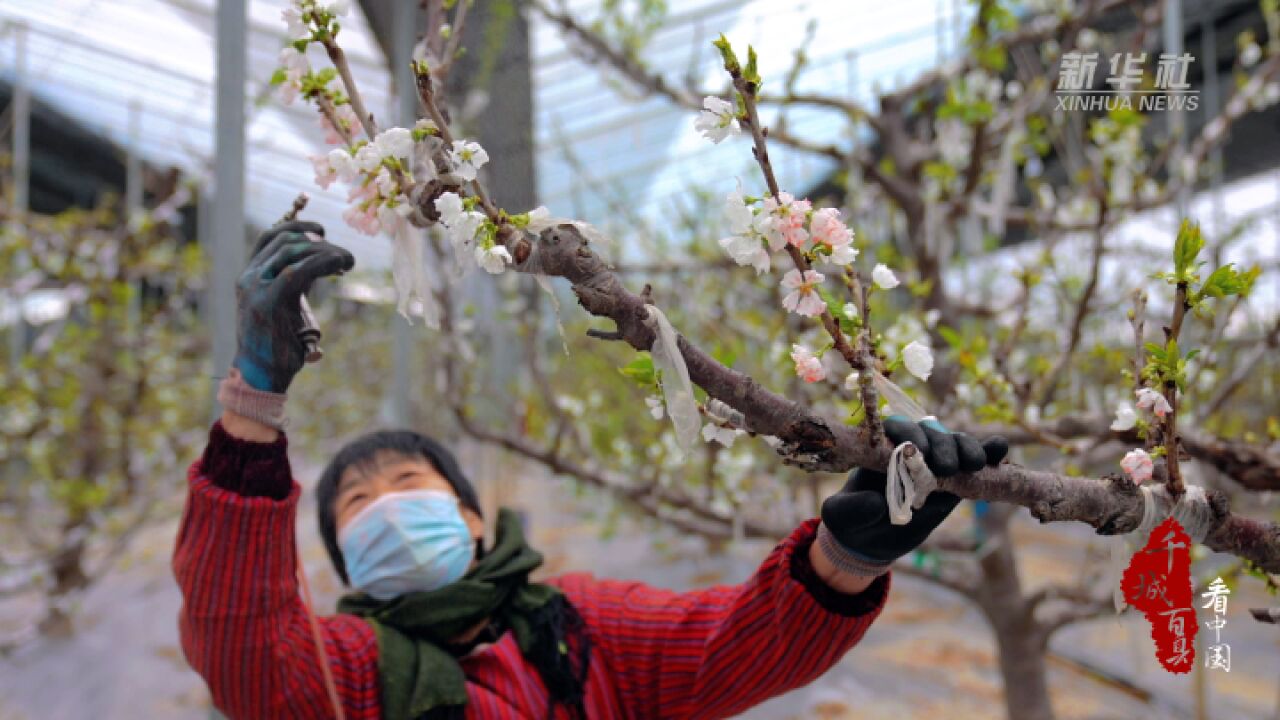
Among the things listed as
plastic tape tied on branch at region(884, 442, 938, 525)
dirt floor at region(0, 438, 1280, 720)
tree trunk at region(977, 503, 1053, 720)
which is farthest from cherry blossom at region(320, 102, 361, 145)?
dirt floor at region(0, 438, 1280, 720)

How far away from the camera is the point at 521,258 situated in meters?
0.69

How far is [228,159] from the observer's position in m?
1.52

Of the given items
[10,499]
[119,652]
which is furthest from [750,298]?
[10,499]

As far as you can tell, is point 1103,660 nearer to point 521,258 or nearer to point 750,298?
point 750,298

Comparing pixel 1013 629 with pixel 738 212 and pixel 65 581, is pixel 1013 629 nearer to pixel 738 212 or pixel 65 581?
pixel 738 212

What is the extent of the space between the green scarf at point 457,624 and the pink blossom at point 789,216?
2.65 ft

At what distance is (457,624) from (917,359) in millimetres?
837

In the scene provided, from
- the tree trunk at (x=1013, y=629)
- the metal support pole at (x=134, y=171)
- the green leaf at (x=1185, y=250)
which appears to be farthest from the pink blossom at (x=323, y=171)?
the metal support pole at (x=134, y=171)

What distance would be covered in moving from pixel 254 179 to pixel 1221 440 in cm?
202

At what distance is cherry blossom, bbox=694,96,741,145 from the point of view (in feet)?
2.20

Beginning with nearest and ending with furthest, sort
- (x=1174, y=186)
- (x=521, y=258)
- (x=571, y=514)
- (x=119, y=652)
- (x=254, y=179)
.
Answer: (x=521, y=258)
(x=254, y=179)
(x=1174, y=186)
(x=119, y=652)
(x=571, y=514)

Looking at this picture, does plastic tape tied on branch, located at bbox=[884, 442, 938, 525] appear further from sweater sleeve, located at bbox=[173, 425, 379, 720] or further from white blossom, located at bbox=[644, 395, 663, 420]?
sweater sleeve, located at bbox=[173, 425, 379, 720]

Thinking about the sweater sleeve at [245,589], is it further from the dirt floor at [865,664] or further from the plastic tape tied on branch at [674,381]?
the dirt floor at [865,664]

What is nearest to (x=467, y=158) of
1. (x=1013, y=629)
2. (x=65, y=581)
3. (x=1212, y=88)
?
(x=1013, y=629)
